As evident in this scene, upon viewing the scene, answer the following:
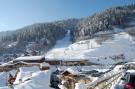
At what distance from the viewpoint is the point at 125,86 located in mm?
18297

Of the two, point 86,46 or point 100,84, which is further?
point 86,46

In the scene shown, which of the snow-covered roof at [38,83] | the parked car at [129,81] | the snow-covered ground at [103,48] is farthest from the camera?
the snow-covered ground at [103,48]

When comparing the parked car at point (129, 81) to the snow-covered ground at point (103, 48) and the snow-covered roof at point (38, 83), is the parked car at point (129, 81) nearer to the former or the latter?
the snow-covered roof at point (38, 83)

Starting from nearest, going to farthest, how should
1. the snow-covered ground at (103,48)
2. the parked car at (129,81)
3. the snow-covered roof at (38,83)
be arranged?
the parked car at (129,81) → the snow-covered roof at (38,83) → the snow-covered ground at (103,48)

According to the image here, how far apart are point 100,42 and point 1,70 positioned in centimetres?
12091

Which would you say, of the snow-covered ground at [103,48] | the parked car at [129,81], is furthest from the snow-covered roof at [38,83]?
the snow-covered ground at [103,48]

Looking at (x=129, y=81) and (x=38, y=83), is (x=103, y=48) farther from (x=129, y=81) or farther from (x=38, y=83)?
(x=129, y=81)

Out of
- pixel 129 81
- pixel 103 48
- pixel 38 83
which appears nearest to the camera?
pixel 129 81

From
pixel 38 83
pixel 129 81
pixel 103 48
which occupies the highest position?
pixel 103 48

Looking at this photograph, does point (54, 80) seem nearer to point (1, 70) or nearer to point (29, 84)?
point (29, 84)

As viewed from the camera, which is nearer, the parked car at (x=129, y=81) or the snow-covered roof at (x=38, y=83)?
the parked car at (x=129, y=81)

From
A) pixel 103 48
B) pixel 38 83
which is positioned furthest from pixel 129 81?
pixel 103 48

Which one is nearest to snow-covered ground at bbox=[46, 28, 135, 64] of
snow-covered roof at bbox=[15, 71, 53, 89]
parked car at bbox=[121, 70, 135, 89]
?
snow-covered roof at bbox=[15, 71, 53, 89]

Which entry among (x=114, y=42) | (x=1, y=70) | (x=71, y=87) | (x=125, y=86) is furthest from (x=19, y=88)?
(x=114, y=42)
